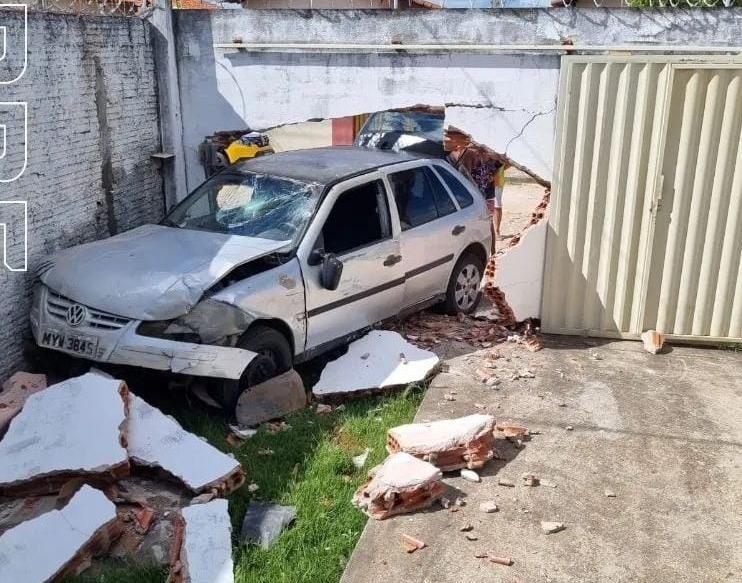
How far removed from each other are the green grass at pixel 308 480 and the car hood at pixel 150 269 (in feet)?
3.10

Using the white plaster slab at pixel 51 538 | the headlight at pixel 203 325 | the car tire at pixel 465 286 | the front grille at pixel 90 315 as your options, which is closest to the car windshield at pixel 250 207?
the headlight at pixel 203 325

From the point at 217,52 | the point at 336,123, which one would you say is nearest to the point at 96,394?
the point at 217,52

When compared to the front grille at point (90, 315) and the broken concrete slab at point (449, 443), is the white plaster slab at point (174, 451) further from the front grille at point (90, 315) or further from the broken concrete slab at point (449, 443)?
the broken concrete slab at point (449, 443)

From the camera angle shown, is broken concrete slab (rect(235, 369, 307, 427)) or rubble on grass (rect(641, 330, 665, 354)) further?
rubble on grass (rect(641, 330, 665, 354))

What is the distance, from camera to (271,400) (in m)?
5.76

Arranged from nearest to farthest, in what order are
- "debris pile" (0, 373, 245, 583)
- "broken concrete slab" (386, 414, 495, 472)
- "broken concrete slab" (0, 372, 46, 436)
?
"debris pile" (0, 373, 245, 583)
"broken concrete slab" (386, 414, 495, 472)
"broken concrete slab" (0, 372, 46, 436)

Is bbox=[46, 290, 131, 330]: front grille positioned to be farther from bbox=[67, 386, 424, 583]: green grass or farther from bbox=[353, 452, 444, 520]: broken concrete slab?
bbox=[353, 452, 444, 520]: broken concrete slab

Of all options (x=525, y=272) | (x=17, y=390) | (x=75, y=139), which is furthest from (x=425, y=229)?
(x=17, y=390)

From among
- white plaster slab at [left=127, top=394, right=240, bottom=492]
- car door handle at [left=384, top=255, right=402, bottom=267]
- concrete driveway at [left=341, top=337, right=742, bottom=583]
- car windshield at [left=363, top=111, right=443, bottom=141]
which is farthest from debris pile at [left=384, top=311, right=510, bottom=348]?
car windshield at [left=363, top=111, right=443, bottom=141]

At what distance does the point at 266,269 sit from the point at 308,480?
5.54ft

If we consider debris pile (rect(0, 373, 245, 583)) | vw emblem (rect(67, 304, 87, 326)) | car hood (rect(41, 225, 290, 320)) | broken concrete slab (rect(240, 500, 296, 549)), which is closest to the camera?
debris pile (rect(0, 373, 245, 583))

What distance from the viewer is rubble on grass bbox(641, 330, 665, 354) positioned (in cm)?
712

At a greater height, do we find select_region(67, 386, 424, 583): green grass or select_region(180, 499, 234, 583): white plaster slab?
select_region(180, 499, 234, 583): white plaster slab

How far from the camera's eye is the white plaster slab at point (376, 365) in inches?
243
